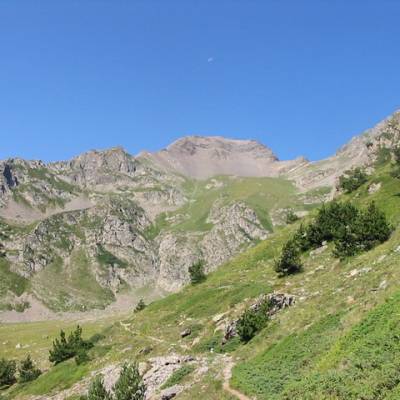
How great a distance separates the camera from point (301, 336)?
32.6 metres

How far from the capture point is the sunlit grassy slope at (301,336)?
20.2 metres

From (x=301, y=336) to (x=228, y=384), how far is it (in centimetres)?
640

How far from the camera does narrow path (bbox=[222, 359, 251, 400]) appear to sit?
93.4 ft

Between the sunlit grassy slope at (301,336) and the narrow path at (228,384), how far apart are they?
0.42 meters

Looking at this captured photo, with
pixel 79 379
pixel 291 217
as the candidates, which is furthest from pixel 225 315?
pixel 291 217

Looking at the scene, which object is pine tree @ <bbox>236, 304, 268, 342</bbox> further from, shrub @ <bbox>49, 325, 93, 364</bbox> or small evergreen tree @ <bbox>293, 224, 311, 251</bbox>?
shrub @ <bbox>49, 325, 93, 364</bbox>

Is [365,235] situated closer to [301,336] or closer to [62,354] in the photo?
[301,336]

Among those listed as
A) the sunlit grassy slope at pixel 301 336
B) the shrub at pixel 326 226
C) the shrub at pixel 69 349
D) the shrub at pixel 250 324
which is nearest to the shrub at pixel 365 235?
the sunlit grassy slope at pixel 301 336

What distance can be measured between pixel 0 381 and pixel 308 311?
62.3 m

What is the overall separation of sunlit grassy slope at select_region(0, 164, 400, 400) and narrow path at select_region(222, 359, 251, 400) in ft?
1.38

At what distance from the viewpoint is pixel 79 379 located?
55906mm

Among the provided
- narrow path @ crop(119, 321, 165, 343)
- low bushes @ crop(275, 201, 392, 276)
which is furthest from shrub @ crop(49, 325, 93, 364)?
low bushes @ crop(275, 201, 392, 276)

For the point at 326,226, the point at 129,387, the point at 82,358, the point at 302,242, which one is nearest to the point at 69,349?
the point at 82,358

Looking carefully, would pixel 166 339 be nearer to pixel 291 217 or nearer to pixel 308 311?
pixel 308 311
